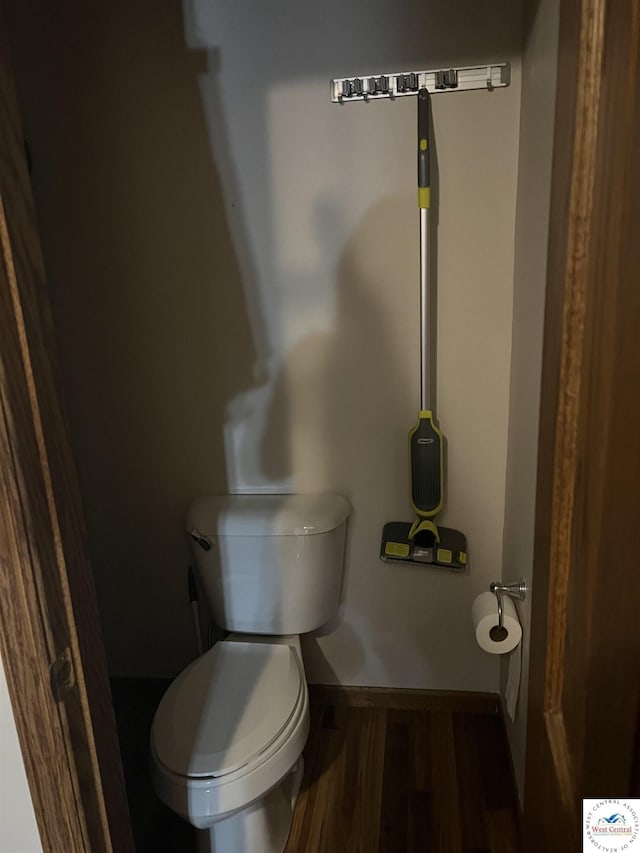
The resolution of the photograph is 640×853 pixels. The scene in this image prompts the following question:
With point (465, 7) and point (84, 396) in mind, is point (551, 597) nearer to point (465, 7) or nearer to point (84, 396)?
point (465, 7)

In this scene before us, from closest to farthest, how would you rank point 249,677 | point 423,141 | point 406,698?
point 423,141 → point 249,677 → point 406,698

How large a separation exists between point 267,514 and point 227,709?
1.62 feet

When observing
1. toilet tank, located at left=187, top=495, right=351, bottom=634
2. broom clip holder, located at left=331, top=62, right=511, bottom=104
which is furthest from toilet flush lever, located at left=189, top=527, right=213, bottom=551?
broom clip holder, located at left=331, top=62, right=511, bottom=104

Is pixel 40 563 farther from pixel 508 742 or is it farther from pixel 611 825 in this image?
pixel 508 742

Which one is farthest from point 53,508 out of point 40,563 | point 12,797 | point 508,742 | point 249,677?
point 508,742

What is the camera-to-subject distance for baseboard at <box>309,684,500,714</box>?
6.41 feet

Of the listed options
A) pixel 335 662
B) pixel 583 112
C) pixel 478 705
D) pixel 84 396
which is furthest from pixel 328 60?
pixel 478 705

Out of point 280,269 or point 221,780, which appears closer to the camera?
point 221,780

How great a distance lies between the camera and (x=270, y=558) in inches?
68.5

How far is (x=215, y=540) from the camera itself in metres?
1.76

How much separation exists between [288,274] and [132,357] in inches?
20.0

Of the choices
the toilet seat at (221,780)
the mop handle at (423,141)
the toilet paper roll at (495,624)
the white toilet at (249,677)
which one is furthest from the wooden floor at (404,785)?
the mop handle at (423,141)

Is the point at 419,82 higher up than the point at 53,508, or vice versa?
the point at 419,82

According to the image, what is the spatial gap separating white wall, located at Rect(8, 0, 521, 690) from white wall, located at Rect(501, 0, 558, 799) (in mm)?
97
